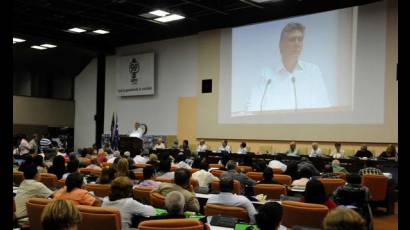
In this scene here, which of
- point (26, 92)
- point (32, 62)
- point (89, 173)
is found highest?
point (32, 62)

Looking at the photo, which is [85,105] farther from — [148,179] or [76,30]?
[148,179]

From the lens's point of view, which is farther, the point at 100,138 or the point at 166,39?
the point at 100,138

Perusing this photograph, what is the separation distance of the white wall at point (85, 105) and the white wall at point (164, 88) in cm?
197

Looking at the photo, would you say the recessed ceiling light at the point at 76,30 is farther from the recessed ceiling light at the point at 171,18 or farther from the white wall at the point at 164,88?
the recessed ceiling light at the point at 171,18

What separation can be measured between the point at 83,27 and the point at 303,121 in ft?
30.0

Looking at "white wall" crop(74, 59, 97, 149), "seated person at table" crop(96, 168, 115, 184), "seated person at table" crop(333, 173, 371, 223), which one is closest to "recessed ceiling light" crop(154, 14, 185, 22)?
"white wall" crop(74, 59, 97, 149)

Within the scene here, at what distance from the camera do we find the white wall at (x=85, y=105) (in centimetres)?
2123

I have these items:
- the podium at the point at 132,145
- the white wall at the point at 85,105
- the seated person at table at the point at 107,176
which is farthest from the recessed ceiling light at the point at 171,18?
the seated person at table at the point at 107,176

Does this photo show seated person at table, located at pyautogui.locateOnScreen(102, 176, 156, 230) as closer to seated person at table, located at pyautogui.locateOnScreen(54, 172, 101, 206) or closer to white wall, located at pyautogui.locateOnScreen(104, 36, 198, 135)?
seated person at table, located at pyautogui.locateOnScreen(54, 172, 101, 206)

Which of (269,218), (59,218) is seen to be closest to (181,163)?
(269,218)

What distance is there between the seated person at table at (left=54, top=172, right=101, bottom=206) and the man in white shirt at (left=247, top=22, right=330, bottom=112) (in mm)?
10094

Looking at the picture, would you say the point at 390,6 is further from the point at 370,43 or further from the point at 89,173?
the point at 89,173

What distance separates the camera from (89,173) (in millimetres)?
7867

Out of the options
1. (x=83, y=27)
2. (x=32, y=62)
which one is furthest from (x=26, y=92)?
(x=83, y=27)
